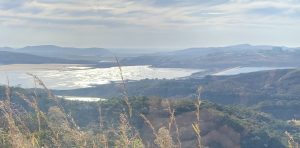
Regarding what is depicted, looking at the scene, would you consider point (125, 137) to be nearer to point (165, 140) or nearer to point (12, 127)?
point (165, 140)

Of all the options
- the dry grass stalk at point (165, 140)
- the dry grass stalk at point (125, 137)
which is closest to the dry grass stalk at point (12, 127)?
the dry grass stalk at point (125, 137)

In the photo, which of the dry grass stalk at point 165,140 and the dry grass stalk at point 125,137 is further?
the dry grass stalk at point 125,137

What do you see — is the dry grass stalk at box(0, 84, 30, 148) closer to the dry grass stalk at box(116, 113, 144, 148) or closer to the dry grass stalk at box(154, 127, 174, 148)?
the dry grass stalk at box(116, 113, 144, 148)

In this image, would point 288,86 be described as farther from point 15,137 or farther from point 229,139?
point 15,137

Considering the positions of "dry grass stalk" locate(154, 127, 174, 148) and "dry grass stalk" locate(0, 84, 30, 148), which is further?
"dry grass stalk" locate(0, 84, 30, 148)

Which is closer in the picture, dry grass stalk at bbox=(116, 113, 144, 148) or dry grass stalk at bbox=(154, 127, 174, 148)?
dry grass stalk at bbox=(154, 127, 174, 148)

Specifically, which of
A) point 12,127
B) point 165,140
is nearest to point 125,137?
point 165,140

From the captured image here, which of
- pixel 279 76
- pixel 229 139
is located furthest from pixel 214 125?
pixel 279 76

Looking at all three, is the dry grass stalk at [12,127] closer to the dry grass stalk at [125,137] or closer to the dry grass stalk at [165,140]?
the dry grass stalk at [125,137]

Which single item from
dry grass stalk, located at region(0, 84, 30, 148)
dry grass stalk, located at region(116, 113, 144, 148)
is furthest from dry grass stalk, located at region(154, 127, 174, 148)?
dry grass stalk, located at region(0, 84, 30, 148)

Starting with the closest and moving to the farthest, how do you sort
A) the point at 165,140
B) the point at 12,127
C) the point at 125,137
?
the point at 165,140 < the point at 125,137 < the point at 12,127

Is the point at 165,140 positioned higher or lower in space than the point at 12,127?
lower

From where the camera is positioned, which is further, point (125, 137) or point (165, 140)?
point (125, 137)
